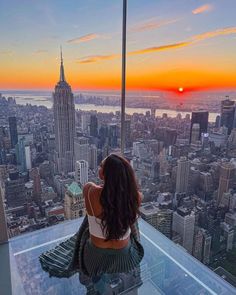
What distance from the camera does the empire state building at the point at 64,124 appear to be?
2.37 m

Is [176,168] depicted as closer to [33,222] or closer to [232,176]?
[232,176]

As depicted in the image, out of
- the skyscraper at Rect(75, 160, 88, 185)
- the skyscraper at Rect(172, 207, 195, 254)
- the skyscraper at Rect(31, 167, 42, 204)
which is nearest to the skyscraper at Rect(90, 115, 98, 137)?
the skyscraper at Rect(75, 160, 88, 185)

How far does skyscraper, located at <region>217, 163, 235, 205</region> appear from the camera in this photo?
175 cm

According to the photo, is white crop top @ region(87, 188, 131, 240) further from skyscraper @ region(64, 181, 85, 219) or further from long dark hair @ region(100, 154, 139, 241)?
skyscraper @ region(64, 181, 85, 219)

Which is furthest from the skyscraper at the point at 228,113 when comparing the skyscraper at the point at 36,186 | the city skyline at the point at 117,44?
the skyscraper at the point at 36,186

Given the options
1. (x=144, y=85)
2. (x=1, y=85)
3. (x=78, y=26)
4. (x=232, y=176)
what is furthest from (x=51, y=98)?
(x=232, y=176)

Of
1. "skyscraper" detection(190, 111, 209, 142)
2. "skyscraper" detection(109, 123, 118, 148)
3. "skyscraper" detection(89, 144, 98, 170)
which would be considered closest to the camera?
"skyscraper" detection(190, 111, 209, 142)

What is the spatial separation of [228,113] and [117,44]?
1.29 m

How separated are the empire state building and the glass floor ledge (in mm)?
769

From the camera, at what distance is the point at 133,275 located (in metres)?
1.81

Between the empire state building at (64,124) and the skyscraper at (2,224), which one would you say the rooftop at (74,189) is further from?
the skyscraper at (2,224)

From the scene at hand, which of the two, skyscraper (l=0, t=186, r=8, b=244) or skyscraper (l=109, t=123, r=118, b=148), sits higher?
skyscraper (l=109, t=123, r=118, b=148)

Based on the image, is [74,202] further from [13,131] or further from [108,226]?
[108,226]

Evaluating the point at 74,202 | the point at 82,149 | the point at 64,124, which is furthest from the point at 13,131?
the point at 74,202
